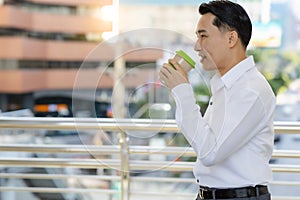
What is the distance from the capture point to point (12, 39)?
3078mm

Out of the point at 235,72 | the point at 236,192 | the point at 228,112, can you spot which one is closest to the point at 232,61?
the point at 235,72

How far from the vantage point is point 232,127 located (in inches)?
44.4

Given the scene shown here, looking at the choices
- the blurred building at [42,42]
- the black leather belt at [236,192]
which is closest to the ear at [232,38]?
the black leather belt at [236,192]

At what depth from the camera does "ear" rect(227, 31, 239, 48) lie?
118cm

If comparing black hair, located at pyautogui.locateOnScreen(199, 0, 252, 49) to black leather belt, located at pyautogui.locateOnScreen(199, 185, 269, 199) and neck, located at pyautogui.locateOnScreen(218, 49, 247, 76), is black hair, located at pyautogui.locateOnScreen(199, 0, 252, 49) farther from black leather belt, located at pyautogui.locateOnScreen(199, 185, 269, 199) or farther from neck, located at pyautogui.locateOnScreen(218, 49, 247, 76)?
black leather belt, located at pyautogui.locateOnScreen(199, 185, 269, 199)

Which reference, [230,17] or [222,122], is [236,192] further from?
[230,17]

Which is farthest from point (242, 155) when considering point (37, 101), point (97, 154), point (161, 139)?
point (37, 101)

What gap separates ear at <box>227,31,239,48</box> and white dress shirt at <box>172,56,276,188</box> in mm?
53

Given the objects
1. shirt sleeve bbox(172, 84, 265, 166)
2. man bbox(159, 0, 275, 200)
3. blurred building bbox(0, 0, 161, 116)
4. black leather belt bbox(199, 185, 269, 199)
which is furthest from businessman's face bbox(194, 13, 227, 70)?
blurred building bbox(0, 0, 161, 116)

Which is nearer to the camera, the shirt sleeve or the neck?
the shirt sleeve

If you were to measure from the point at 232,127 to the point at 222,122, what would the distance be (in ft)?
0.09

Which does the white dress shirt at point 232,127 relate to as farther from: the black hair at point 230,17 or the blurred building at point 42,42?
the blurred building at point 42,42

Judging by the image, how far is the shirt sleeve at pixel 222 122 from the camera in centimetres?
110

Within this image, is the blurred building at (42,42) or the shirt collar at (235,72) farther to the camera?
the blurred building at (42,42)
